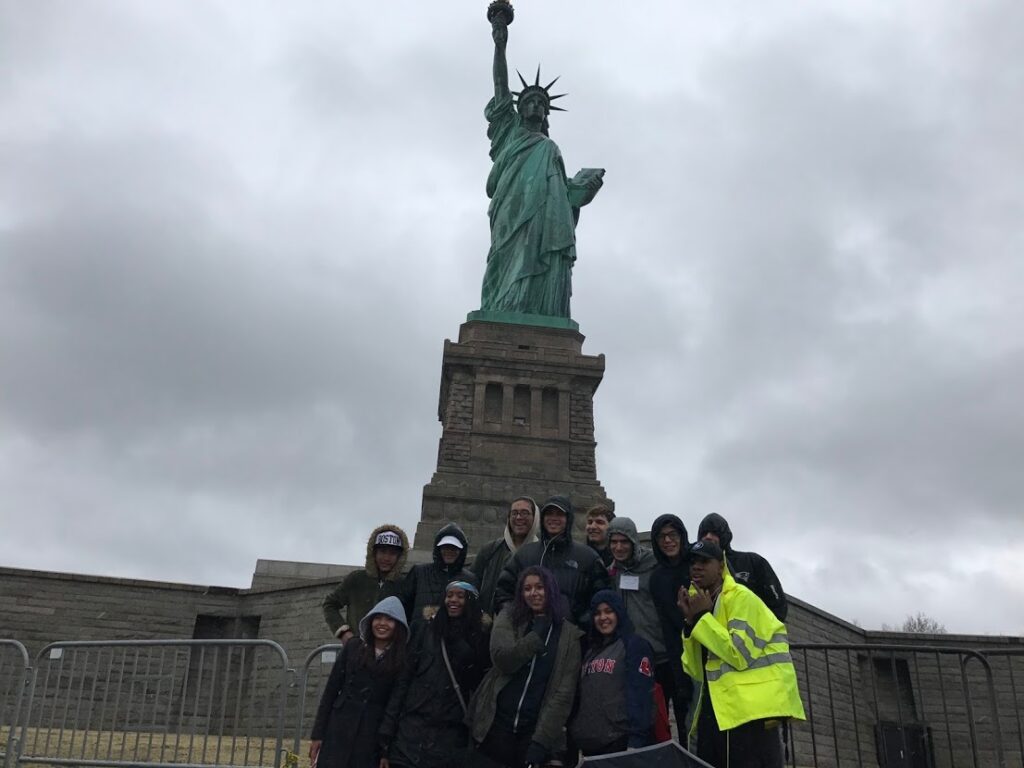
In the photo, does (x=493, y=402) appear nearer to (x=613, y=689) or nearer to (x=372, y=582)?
(x=372, y=582)

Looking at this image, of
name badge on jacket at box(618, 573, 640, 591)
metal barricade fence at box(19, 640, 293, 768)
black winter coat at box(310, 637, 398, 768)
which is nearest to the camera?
black winter coat at box(310, 637, 398, 768)

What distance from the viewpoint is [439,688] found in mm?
5109

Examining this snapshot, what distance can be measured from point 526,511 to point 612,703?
5.05 feet

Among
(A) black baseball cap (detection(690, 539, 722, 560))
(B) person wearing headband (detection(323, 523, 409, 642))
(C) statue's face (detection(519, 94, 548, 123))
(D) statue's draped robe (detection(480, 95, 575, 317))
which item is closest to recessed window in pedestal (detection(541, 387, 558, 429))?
(D) statue's draped robe (detection(480, 95, 575, 317))

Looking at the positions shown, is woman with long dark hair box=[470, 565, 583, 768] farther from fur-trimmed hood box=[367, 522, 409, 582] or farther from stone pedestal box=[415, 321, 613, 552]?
stone pedestal box=[415, 321, 613, 552]

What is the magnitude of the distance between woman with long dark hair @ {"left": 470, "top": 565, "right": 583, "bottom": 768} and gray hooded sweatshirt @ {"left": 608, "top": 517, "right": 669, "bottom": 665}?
65cm

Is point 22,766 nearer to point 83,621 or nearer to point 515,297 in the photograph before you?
point 83,621

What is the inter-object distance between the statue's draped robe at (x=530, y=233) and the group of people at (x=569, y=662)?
1884cm

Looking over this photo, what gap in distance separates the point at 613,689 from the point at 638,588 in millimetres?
908

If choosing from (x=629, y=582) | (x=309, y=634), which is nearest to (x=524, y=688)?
(x=629, y=582)

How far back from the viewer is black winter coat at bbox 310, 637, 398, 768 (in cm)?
498

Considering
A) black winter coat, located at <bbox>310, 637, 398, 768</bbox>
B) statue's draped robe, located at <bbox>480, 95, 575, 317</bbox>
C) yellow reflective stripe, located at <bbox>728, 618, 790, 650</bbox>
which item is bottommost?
black winter coat, located at <bbox>310, 637, 398, 768</bbox>

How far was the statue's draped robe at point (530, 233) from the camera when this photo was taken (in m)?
24.6

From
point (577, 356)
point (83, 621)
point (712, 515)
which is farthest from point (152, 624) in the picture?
point (712, 515)
